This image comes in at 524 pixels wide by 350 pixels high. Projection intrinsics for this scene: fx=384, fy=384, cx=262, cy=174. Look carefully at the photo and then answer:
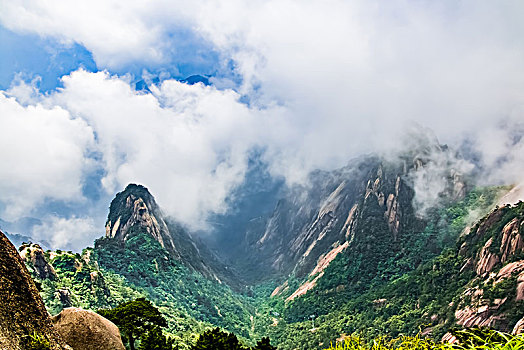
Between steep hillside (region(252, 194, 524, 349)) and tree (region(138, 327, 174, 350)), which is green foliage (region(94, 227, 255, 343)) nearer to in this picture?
steep hillside (region(252, 194, 524, 349))

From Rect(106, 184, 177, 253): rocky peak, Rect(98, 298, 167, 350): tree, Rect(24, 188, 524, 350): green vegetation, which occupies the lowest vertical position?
Rect(98, 298, 167, 350): tree

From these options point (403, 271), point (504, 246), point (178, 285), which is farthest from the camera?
point (403, 271)

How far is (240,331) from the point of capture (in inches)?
3406

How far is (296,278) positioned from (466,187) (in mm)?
64180

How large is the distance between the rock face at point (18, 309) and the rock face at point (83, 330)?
11.3 feet

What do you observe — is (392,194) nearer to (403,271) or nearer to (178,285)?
(403,271)

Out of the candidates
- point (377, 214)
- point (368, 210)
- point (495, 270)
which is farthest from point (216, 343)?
point (368, 210)

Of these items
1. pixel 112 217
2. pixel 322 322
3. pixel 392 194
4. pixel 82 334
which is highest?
pixel 112 217

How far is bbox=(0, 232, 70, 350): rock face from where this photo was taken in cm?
1240

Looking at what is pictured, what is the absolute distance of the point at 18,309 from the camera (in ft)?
43.7

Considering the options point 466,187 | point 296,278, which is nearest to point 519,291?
point 466,187

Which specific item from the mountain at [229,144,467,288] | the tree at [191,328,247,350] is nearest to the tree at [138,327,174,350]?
the tree at [191,328,247,350]

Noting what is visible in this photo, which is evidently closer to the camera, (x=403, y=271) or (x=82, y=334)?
(x=82, y=334)

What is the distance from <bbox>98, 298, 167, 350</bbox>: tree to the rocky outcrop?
29.0m
